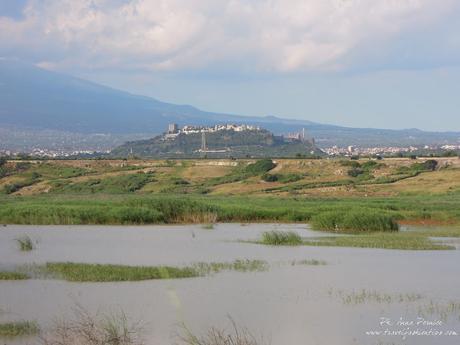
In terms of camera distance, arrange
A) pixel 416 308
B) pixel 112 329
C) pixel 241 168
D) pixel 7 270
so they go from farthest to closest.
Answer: pixel 241 168 < pixel 7 270 < pixel 416 308 < pixel 112 329

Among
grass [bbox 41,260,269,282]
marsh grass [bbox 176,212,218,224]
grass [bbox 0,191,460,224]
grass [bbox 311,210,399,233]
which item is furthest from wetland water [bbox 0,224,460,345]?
marsh grass [bbox 176,212,218,224]

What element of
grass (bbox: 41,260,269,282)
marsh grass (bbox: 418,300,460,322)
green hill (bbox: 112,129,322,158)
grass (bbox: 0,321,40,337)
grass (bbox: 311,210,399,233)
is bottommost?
green hill (bbox: 112,129,322,158)

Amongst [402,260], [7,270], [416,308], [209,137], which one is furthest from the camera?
[209,137]

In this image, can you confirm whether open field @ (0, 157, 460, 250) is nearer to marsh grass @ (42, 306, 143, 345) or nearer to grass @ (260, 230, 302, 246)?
grass @ (260, 230, 302, 246)

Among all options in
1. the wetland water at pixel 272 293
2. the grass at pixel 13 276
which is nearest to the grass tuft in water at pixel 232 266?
the wetland water at pixel 272 293

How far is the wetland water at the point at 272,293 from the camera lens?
52.0 ft

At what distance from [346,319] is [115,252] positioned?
1068 centimetres

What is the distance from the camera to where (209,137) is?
5935 inches

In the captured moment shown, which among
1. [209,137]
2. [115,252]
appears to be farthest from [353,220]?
[209,137]

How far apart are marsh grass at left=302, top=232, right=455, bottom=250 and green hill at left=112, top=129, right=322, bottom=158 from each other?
101 meters

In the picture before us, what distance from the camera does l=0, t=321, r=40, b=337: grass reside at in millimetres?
14867

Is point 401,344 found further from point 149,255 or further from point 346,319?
point 149,255

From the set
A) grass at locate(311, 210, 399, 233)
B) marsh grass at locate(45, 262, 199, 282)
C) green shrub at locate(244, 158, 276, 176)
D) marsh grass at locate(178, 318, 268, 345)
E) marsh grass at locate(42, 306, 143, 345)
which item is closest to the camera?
marsh grass at locate(178, 318, 268, 345)

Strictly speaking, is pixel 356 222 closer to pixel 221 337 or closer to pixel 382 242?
pixel 382 242
